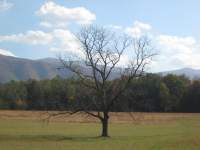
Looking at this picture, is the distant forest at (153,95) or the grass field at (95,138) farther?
the distant forest at (153,95)

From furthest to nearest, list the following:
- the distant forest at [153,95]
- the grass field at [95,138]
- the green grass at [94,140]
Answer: the distant forest at [153,95] → the grass field at [95,138] → the green grass at [94,140]

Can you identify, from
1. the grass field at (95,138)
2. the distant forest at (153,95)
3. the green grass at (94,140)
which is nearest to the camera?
the green grass at (94,140)

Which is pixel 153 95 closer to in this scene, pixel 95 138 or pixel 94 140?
pixel 95 138

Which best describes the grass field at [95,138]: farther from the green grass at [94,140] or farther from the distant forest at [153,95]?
the distant forest at [153,95]

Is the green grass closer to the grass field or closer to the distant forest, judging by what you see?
the grass field

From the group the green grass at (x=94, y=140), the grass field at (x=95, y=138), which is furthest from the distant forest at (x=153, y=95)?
the green grass at (x=94, y=140)

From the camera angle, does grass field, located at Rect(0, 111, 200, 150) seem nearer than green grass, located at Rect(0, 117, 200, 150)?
No

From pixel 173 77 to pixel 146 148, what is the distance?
103m

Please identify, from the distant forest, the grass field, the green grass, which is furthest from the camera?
the distant forest

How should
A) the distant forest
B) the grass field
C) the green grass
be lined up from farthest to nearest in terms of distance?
the distant forest < the grass field < the green grass

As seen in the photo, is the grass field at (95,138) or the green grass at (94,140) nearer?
the green grass at (94,140)

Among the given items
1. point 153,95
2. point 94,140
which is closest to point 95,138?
point 94,140

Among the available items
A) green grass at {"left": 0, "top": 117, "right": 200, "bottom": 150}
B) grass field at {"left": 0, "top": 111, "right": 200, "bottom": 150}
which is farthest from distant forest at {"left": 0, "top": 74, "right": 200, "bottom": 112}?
green grass at {"left": 0, "top": 117, "right": 200, "bottom": 150}

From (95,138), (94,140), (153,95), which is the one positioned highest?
(153,95)
